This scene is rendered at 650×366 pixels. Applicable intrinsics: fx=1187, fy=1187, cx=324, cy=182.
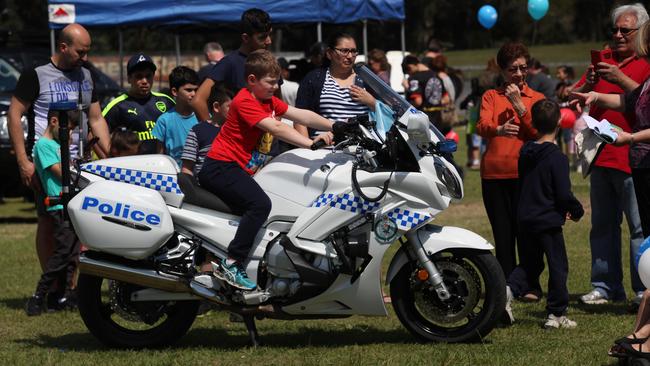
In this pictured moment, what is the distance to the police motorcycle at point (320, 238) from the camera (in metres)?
6.84

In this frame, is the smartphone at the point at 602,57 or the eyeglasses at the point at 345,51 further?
the eyeglasses at the point at 345,51

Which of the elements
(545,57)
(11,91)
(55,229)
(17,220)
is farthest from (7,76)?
(545,57)

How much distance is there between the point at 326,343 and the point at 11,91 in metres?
10.3

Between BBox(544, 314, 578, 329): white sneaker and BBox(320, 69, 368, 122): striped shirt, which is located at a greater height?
BBox(320, 69, 368, 122): striped shirt

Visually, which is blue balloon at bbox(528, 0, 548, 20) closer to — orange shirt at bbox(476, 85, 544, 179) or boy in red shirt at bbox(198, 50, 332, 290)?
orange shirt at bbox(476, 85, 544, 179)

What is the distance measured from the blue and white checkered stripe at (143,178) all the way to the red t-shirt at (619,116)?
3118 millimetres

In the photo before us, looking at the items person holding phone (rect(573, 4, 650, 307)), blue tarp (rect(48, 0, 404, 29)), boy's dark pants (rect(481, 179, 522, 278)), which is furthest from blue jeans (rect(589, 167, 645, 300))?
blue tarp (rect(48, 0, 404, 29))

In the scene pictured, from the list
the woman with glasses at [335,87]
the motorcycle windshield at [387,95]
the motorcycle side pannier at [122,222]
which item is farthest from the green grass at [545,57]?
the motorcycle side pannier at [122,222]

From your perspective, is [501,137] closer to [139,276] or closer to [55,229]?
[139,276]

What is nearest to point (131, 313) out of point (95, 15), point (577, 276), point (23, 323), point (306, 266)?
point (306, 266)

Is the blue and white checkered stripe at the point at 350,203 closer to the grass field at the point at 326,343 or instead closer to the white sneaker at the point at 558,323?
the grass field at the point at 326,343

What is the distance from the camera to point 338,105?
27.7 feet

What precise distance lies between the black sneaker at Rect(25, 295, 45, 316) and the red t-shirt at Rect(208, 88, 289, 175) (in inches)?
95.3

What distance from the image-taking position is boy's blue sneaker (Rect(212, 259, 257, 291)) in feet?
22.6
